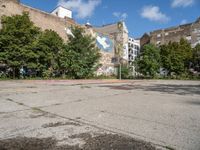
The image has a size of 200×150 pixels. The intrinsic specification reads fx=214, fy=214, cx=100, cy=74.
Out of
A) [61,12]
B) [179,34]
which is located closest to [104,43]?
[61,12]

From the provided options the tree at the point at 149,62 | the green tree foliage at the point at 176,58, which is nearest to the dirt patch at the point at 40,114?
the tree at the point at 149,62

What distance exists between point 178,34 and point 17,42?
168 ft

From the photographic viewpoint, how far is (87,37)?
31938mm

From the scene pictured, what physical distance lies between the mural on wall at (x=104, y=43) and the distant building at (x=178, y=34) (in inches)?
694

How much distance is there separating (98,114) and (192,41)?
60.1 m

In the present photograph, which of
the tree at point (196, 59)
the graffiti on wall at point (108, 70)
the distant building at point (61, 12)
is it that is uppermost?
the distant building at point (61, 12)

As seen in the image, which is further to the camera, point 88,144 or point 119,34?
point 119,34

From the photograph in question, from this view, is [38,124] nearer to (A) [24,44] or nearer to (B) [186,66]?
(A) [24,44]

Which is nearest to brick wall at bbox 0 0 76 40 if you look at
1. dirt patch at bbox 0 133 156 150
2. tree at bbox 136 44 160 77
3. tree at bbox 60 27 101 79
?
tree at bbox 60 27 101 79

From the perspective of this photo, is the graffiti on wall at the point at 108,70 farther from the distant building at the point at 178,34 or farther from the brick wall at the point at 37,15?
the distant building at the point at 178,34

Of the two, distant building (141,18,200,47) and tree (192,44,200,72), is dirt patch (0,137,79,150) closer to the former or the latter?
tree (192,44,200,72)

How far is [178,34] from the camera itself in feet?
206

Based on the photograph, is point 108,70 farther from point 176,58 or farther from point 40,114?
point 40,114

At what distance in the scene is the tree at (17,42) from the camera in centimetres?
2334
